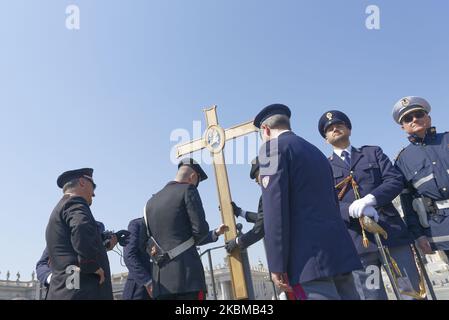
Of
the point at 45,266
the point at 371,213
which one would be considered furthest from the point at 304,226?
the point at 45,266

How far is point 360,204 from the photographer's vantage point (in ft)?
11.0

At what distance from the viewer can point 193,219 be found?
368 cm

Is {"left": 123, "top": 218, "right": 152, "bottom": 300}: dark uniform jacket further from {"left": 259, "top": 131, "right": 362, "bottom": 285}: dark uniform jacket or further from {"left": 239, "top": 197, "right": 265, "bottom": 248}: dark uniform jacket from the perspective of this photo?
{"left": 259, "top": 131, "right": 362, "bottom": 285}: dark uniform jacket

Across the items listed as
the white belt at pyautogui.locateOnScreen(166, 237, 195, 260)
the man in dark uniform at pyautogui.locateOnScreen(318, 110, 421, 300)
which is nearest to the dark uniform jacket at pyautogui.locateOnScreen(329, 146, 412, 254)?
the man in dark uniform at pyautogui.locateOnScreen(318, 110, 421, 300)

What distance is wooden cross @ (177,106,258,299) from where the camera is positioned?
5.59 metres

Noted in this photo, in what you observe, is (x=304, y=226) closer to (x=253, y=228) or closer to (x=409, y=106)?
(x=253, y=228)

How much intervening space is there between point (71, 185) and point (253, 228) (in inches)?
101

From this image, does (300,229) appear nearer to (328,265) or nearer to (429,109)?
(328,265)

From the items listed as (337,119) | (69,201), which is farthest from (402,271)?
(69,201)

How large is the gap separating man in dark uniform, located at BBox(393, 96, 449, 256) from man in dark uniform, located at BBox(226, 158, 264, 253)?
1827 mm

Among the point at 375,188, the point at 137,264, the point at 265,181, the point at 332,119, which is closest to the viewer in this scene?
the point at 265,181

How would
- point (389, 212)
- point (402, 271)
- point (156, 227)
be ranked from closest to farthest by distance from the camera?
point (402, 271), point (389, 212), point (156, 227)

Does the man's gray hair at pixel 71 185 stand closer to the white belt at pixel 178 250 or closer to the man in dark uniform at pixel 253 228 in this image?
the white belt at pixel 178 250
